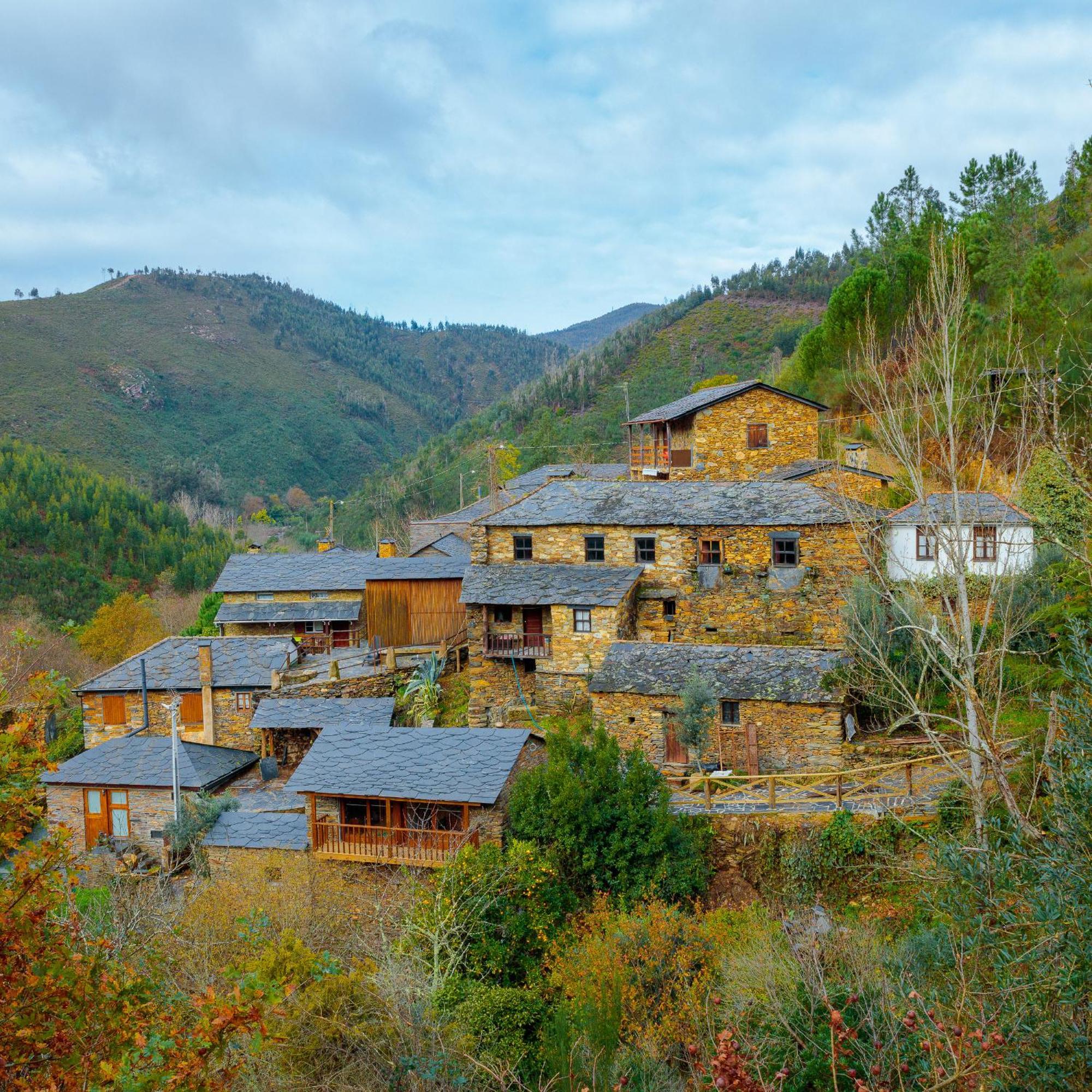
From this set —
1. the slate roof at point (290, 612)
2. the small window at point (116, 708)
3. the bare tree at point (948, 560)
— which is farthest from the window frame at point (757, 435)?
the small window at point (116, 708)

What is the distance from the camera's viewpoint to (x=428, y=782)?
17.8 m

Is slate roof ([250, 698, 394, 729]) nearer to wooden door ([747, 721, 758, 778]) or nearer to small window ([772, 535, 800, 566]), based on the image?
wooden door ([747, 721, 758, 778])

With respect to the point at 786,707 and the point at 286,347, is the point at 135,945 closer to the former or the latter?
the point at 786,707

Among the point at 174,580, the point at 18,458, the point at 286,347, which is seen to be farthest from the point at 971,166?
the point at 286,347

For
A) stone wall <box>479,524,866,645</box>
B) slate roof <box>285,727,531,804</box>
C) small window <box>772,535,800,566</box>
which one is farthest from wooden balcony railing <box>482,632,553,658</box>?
small window <box>772,535,800,566</box>

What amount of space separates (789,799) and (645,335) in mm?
71918

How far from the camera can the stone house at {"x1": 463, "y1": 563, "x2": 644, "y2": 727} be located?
24797mm

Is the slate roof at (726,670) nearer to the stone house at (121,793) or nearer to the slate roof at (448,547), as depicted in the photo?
the stone house at (121,793)

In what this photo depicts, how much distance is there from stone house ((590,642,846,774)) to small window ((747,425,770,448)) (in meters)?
13.4

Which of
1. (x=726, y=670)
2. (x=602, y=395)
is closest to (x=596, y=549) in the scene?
(x=726, y=670)

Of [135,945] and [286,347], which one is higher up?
[286,347]

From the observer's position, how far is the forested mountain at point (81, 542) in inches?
2231

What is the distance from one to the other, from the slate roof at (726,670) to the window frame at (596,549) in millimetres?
4516

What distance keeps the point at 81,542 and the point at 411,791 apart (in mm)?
54487
